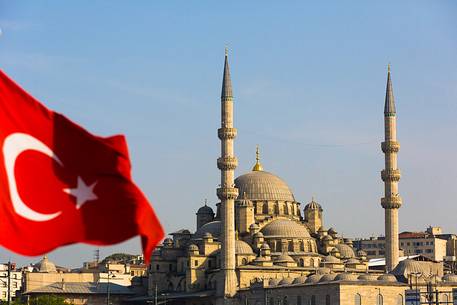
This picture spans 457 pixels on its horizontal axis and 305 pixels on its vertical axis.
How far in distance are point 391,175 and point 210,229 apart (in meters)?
14.6

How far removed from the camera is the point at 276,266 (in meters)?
84.8

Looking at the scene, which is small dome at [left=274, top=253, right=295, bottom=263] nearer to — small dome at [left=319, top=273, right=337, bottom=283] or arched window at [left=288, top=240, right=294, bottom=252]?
arched window at [left=288, top=240, right=294, bottom=252]

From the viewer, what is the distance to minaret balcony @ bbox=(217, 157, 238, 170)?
77.1 meters

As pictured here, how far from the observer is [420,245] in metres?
133

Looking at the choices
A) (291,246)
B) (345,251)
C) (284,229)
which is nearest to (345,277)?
(291,246)

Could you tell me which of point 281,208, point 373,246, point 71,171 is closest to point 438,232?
point 373,246

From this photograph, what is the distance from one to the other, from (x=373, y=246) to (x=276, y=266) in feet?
175

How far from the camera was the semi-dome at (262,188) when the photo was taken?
9038cm

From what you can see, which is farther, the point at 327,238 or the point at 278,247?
the point at 327,238

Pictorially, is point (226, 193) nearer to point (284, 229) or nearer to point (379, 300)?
point (379, 300)

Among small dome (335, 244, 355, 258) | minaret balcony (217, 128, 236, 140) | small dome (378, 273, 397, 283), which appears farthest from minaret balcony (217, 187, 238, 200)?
small dome (335, 244, 355, 258)

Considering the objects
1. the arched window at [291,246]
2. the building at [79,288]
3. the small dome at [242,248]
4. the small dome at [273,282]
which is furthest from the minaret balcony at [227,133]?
the building at [79,288]

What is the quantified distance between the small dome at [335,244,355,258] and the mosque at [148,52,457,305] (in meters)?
0.09

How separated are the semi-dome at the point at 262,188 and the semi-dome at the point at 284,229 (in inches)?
103
